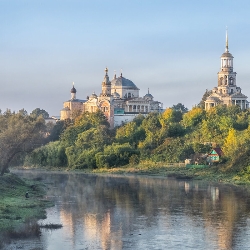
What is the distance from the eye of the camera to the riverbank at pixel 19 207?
85.1 ft

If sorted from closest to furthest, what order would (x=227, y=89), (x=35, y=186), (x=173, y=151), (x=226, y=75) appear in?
(x=35, y=186)
(x=173, y=151)
(x=226, y=75)
(x=227, y=89)

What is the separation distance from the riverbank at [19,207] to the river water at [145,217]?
1.98ft

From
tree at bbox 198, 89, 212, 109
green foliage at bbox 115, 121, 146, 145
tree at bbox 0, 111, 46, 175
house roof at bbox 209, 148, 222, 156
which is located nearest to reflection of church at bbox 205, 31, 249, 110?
tree at bbox 198, 89, 212, 109

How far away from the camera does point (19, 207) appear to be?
30656 mm

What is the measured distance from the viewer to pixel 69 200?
3691cm

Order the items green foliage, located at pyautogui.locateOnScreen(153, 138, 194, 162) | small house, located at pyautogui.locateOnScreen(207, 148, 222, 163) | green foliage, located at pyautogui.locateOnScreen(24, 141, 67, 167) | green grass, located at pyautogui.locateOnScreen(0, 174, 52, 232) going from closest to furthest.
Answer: green grass, located at pyautogui.locateOnScreen(0, 174, 52, 232) < small house, located at pyautogui.locateOnScreen(207, 148, 222, 163) < green foliage, located at pyautogui.locateOnScreen(153, 138, 194, 162) < green foliage, located at pyautogui.locateOnScreen(24, 141, 67, 167)

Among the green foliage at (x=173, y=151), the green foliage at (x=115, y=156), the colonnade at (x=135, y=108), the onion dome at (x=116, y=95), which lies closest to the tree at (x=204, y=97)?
the colonnade at (x=135, y=108)

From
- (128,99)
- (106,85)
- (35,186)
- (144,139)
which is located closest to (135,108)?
(128,99)

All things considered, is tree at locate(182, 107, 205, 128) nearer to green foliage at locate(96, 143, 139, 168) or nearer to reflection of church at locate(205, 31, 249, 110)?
reflection of church at locate(205, 31, 249, 110)

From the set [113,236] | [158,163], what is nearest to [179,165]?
[158,163]

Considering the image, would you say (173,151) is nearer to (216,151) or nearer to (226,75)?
(216,151)

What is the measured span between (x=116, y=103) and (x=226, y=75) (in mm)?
15440

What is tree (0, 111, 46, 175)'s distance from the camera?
4340 centimetres

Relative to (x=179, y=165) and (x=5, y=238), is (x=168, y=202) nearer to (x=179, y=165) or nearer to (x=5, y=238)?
(x=5, y=238)
